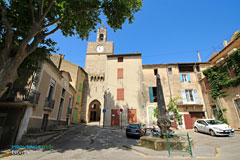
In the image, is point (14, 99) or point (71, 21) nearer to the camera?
point (71, 21)

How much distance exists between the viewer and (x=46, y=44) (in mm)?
7961

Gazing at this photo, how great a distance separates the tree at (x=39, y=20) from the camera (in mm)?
5500

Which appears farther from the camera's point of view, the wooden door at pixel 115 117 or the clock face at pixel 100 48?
the clock face at pixel 100 48

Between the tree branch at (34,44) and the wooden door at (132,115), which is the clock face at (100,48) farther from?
the tree branch at (34,44)

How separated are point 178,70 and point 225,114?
794cm

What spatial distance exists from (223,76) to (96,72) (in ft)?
65.0

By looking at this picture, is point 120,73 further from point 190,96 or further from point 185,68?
point 190,96

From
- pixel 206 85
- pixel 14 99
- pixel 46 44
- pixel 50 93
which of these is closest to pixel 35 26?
pixel 46 44

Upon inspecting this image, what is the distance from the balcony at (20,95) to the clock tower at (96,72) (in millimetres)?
12340

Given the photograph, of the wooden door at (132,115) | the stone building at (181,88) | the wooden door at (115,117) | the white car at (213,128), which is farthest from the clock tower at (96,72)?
the white car at (213,128)

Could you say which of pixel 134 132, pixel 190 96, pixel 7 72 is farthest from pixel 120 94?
pixel 7 72

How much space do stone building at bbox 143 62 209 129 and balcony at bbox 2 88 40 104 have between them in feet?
44.4

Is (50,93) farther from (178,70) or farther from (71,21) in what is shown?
(178,70)

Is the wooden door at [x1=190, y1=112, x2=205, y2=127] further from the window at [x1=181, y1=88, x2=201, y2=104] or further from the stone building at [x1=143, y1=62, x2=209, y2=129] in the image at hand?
the window at [x1=181, y1=88, x2=201, y2=104]
